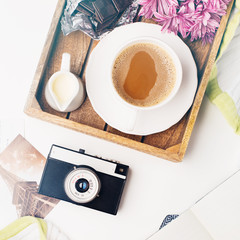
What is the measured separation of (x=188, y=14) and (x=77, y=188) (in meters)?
0.50

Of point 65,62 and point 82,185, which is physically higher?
point 65,62

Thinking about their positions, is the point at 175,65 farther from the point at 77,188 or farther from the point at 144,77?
the point at 77,188

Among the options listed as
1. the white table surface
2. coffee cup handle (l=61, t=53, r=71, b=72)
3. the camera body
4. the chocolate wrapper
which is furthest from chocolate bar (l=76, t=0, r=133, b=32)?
the camera body

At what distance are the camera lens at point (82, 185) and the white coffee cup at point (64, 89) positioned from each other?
0.19 metres

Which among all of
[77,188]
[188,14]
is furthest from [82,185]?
[188,14]

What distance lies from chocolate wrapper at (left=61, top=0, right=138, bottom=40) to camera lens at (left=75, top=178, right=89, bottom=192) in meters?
→ 0.35

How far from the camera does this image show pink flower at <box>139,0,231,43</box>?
2.13ft

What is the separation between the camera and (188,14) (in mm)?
654

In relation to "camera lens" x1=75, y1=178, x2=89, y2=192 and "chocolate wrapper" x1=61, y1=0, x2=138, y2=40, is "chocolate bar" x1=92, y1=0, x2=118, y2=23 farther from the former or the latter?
"camera lens" x1=75, y1=178, x2=89, y2=192

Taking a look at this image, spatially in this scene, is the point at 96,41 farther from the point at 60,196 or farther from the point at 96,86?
the point at 60,196

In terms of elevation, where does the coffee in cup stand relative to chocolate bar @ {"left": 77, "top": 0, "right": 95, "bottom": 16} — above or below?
below

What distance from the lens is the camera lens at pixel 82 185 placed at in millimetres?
719

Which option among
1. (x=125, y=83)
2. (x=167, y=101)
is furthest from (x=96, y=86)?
(x=167, y=101)

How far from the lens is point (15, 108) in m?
0.81
